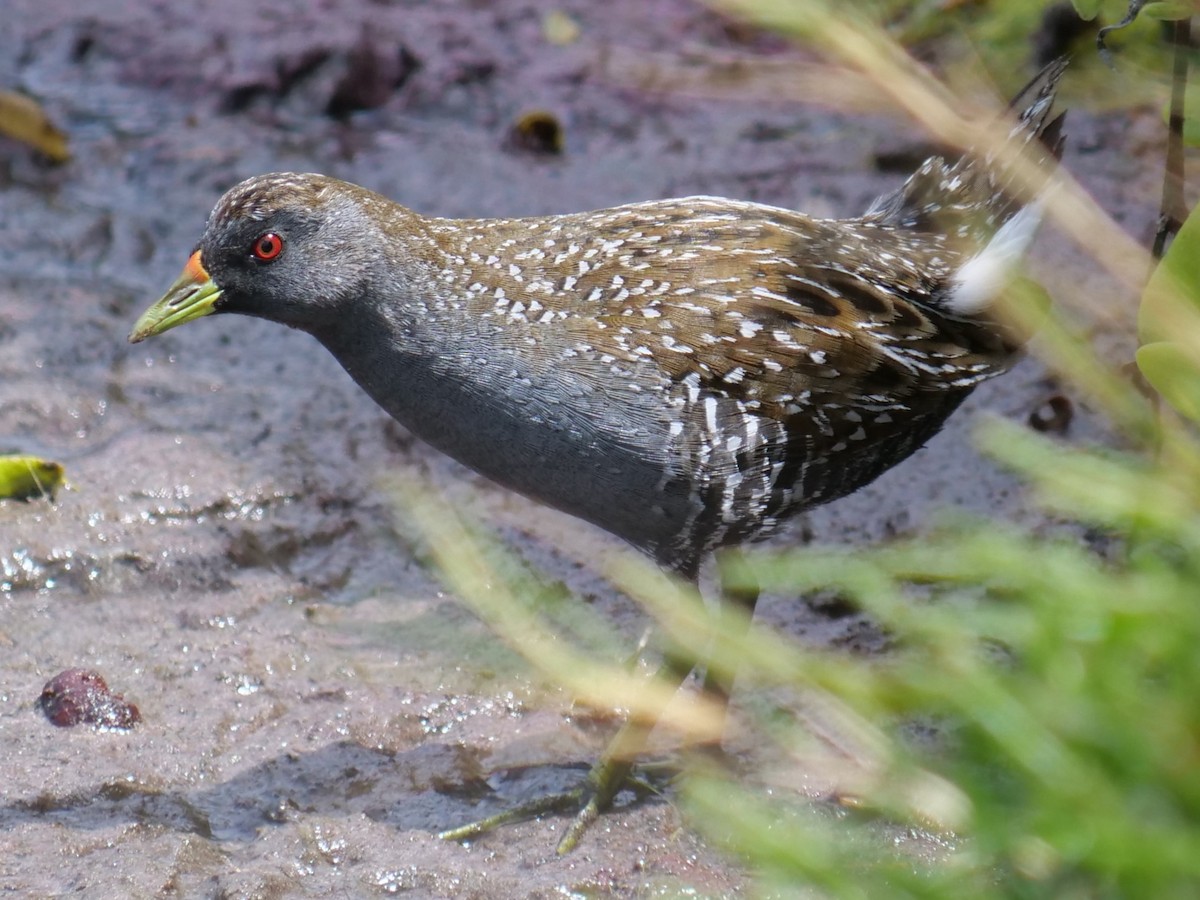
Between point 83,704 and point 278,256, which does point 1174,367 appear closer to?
point 278,256

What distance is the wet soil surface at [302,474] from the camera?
9.65 ft

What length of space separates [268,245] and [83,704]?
112 centimetres

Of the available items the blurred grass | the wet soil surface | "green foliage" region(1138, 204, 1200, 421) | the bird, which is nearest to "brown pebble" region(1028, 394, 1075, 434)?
the wet soil surface

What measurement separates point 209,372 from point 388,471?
30.4 inches

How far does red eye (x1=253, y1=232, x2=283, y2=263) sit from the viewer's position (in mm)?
3117

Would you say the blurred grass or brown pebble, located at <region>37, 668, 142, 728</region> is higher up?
the blurred grass

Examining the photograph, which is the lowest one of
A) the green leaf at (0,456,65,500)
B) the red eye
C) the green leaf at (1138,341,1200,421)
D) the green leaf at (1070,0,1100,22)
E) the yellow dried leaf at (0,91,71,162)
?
the green leaf at (0,456,65,500)

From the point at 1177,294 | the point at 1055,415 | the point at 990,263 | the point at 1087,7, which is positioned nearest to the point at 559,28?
the point at 1055,415

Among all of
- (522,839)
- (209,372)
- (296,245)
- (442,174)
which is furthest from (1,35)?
(522,839)

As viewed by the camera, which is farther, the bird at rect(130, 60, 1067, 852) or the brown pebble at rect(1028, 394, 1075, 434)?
the brown pebble at rect(1028, 394, 1075, 434)

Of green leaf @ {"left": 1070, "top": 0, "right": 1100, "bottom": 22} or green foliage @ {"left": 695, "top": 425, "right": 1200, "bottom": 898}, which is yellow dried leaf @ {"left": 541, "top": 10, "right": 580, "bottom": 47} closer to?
green leaf @ {"left": 1070, "top": 0, "right": 1100, "bottom": 22}

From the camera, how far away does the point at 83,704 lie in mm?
3139

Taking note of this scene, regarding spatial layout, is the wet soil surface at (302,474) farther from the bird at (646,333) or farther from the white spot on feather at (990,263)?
the bird at (646,333)

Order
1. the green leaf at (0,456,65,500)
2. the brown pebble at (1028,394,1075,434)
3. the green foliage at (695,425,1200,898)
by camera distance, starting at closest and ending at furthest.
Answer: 1. the green foliage at (695,425,1200,898)
2. the green leaf at (0,456,65,500)
3. the brown pebble at (1028,394,1075,434)
